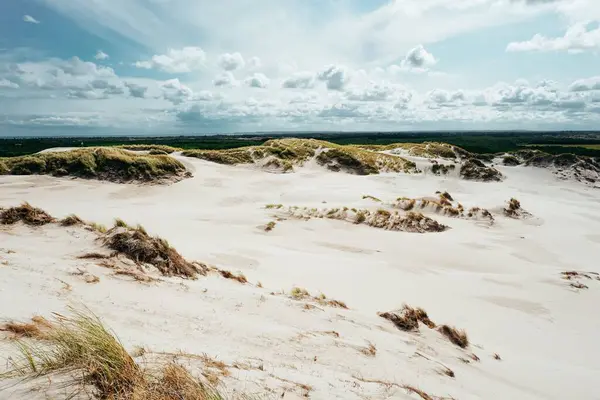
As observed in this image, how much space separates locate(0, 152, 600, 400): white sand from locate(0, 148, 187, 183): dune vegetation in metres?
7.95

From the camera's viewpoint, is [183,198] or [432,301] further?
[183,198]

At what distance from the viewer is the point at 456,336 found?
21.5 ft

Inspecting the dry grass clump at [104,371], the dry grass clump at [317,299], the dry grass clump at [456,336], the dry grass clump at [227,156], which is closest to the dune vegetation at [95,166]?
the dry grass clump at [227,156]

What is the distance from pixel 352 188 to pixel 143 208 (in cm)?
1724

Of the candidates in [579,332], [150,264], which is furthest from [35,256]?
[579,332]

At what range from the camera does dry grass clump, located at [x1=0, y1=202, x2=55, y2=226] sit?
885cm

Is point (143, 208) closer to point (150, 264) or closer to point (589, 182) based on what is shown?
point (150, 264)

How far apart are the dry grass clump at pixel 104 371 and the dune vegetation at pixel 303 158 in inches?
1373

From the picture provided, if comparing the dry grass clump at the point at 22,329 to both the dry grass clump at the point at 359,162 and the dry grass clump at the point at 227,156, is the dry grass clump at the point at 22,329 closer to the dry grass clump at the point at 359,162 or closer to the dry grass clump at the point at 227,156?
the dry grass clump at the point at 227,156

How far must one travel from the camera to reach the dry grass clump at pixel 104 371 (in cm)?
257

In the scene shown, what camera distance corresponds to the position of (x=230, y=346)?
4402 mm

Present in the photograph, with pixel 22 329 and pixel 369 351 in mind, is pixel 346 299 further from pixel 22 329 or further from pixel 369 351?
pixel 22 329

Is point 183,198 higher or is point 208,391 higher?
point 208,391

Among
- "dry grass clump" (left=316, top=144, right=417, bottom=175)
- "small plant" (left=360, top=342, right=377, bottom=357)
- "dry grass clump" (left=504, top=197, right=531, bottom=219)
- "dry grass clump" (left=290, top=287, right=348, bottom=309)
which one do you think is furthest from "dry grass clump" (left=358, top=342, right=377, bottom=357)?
"dry grass clump" (left=316, top=144, right=417, bottom=175)
